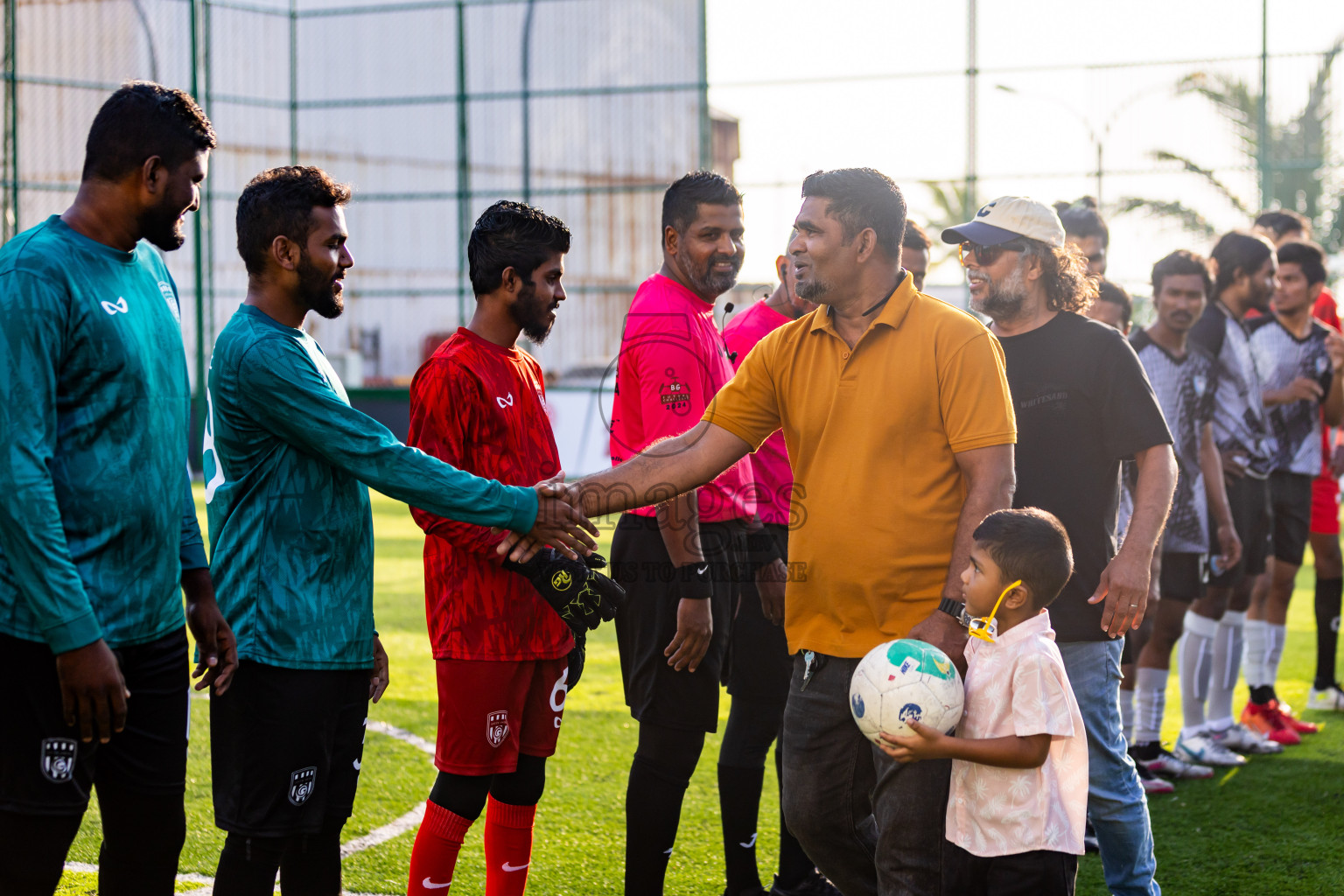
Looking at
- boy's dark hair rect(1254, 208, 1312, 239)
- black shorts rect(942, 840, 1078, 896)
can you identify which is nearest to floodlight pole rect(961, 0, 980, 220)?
boy's dark hair rect(1254, 208, 1312, 239)

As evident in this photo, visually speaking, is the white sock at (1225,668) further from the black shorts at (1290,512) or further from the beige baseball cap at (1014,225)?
the beige baseball cap at (1014,225)

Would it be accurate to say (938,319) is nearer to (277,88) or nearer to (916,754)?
(916,754)

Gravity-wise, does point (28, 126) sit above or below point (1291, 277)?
above

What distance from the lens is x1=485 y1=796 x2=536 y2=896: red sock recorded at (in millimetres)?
3619

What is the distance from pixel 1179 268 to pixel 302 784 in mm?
4347

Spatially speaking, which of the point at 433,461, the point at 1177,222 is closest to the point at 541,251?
the point at 433,461

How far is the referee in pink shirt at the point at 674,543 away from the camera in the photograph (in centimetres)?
386

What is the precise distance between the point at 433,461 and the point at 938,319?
4.45ft

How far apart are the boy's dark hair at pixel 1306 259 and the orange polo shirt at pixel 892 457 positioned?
4483 millimetres

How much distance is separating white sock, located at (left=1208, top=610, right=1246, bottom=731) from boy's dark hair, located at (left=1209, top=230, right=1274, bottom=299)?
1690 millimetres

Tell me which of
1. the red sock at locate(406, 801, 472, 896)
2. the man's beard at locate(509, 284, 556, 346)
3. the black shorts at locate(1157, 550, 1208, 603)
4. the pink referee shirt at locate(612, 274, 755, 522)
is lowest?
the red sock at locate(406, 801, 472, 896)

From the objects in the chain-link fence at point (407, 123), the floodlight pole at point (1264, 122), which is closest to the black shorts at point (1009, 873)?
the floodlight pole at point (1264, 122)

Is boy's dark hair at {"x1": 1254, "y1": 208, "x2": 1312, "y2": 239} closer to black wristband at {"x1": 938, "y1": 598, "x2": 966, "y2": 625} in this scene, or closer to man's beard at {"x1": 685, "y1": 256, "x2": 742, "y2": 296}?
man's beard at {"x1": 685, "y1": 256, "x2": 742, "y2": 296}

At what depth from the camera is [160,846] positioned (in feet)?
9.68
